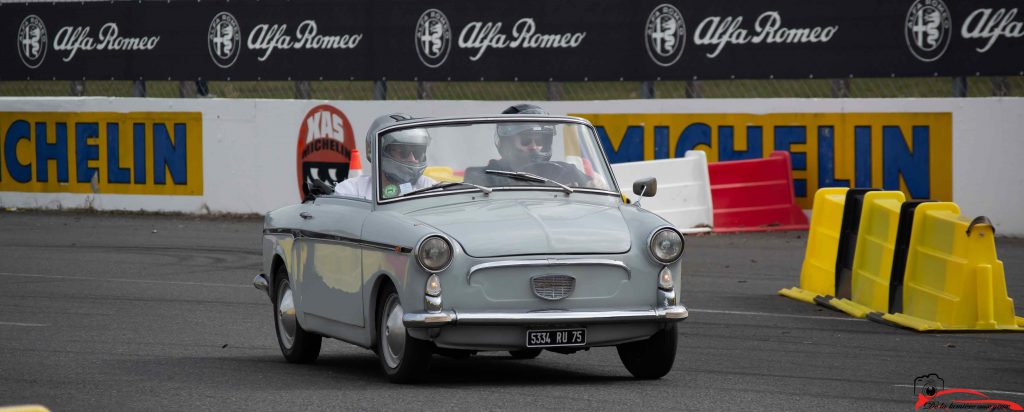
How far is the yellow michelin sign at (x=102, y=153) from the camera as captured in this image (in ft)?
71.8

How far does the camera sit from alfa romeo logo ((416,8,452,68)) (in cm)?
2105

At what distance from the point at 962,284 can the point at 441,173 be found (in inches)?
149

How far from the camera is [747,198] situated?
712 inches

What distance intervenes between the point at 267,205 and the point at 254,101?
1.43m

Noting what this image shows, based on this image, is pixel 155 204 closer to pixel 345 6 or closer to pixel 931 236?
pixel 345 6

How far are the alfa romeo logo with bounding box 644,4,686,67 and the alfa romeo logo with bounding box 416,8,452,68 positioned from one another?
113 inches

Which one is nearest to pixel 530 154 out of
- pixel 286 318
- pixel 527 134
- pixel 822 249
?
pixel 527 134

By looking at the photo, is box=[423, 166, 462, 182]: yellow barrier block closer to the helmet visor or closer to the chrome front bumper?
the helmet visor

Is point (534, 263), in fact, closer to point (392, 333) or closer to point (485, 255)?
point (485, 255)

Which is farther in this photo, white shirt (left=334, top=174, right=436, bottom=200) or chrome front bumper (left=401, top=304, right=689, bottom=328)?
white shirt (left=334, top=174, right=436, bottom=200)

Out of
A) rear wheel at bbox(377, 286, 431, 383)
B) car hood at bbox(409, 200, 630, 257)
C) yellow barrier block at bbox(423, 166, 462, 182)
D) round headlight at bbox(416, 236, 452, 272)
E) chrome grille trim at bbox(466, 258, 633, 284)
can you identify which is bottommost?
rear wheel at bbox(377, 286, 431, 383)

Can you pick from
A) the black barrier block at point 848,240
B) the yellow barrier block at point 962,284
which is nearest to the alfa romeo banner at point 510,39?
the black barrier block at point 848,240

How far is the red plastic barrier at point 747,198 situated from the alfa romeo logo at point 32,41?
37.7 ft

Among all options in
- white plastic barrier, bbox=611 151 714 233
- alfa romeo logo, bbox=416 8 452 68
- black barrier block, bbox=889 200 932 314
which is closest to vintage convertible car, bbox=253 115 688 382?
black barrier block, bbox=889 200 932 314
